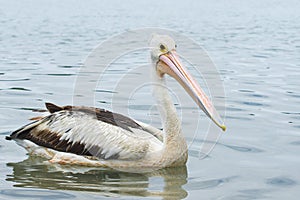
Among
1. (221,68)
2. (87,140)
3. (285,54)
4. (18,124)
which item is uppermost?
(285,54)

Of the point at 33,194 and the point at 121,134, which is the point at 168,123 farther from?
the point at 33,194

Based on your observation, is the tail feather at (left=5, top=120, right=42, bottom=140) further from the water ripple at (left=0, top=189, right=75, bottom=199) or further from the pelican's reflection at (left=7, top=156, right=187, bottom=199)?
the water ripple at (left=0, top=189, right=75, bottom=199)

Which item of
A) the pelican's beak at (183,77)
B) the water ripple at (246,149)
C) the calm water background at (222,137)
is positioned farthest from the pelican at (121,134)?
the water ripple at (246,149)

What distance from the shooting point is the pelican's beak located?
5230mm

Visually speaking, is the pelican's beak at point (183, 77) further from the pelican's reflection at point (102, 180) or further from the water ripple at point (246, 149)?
the water ripple at point (246, 149)

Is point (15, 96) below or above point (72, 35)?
below

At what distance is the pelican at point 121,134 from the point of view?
215 inches

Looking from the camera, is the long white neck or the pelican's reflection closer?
the pelican's reflection

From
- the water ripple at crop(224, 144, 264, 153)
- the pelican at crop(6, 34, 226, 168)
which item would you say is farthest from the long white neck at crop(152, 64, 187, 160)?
the water ripple at crop(224, 144, 264, 153)

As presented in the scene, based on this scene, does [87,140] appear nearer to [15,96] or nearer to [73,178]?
[73,178]

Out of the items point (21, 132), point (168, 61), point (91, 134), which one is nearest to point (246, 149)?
point (168, 61)

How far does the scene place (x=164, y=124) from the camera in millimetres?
5633

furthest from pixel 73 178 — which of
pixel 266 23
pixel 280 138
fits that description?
pixel 266 23

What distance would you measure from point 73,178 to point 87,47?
1078 cm
